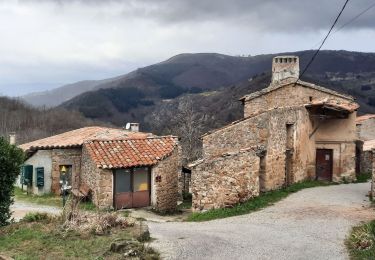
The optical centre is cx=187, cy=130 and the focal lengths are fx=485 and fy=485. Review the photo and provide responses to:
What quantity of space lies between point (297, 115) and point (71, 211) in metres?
13.5

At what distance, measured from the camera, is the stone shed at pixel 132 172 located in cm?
2106

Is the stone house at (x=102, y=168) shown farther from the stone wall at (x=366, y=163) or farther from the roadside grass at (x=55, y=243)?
the stone wall at (x=366, y=163)

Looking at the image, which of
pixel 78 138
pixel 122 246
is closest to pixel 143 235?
pixel 122 246

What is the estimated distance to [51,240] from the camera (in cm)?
1264

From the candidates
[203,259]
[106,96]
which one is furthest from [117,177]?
[106,96]

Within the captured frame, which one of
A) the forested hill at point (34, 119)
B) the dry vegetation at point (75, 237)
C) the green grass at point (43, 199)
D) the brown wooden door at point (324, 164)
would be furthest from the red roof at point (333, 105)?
the forested hill at point (34, 119)

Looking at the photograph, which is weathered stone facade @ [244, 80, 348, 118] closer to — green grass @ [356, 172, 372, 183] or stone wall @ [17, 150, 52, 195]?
green grass @ [356, 172, 372, 183]

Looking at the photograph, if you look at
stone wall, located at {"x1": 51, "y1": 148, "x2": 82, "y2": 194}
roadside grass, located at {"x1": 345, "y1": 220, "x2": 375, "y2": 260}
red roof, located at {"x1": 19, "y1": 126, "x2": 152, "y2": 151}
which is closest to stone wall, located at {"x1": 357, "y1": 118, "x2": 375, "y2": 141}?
red roof, located at {"x1": 19, "y1": 126, "x2": 152, "y2": 151}

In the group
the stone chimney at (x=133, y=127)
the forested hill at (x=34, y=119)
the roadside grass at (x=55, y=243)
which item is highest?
the forested hill at (x=34, y=119)

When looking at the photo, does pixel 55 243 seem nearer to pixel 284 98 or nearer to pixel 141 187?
pixel 141 187

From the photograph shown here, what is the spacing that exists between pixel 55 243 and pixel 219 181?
7.52 meters

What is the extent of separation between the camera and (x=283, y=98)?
85.1ft

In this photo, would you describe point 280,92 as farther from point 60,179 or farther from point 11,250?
point 11,250

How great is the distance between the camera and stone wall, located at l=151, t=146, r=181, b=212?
2222 centimetres
